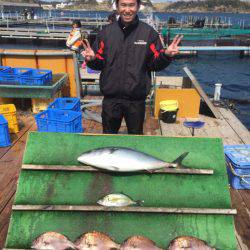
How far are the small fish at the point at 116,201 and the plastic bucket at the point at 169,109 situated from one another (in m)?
4.64

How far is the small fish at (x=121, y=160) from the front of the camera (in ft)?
11.1

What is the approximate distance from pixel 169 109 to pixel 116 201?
476 cm

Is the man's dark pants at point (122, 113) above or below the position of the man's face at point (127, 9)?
below

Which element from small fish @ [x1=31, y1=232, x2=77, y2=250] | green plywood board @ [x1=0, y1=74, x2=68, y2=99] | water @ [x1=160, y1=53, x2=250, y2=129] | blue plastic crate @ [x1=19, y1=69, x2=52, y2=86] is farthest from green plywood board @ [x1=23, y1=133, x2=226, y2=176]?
water @ [x1=160, y1=53, x2=250, y2=129]

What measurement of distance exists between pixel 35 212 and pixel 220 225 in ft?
6.52

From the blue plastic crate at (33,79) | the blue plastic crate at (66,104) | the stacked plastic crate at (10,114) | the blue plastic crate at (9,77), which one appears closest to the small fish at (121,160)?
the blue plastic crate at (66,104)

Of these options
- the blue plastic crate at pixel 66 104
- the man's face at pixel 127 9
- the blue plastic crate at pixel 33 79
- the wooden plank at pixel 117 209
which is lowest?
the wooden plank at pixel 117 209

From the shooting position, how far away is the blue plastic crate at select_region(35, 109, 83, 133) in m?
5.99

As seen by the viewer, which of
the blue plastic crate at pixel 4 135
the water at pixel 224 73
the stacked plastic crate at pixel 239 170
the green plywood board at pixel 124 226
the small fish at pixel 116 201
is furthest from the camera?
the water at pixel 224 73

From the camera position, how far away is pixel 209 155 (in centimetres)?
371

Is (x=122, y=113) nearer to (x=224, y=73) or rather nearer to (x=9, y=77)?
(x=9, y=77)

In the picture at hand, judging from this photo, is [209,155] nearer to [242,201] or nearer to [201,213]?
[201,213]

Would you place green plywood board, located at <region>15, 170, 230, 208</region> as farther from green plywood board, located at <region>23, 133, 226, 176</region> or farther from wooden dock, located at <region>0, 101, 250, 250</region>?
wooden dock, located at <region>0, 101, 250, 250</region>

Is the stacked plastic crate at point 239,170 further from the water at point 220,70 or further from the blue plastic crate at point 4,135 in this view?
Answer: the water at point 220,70
